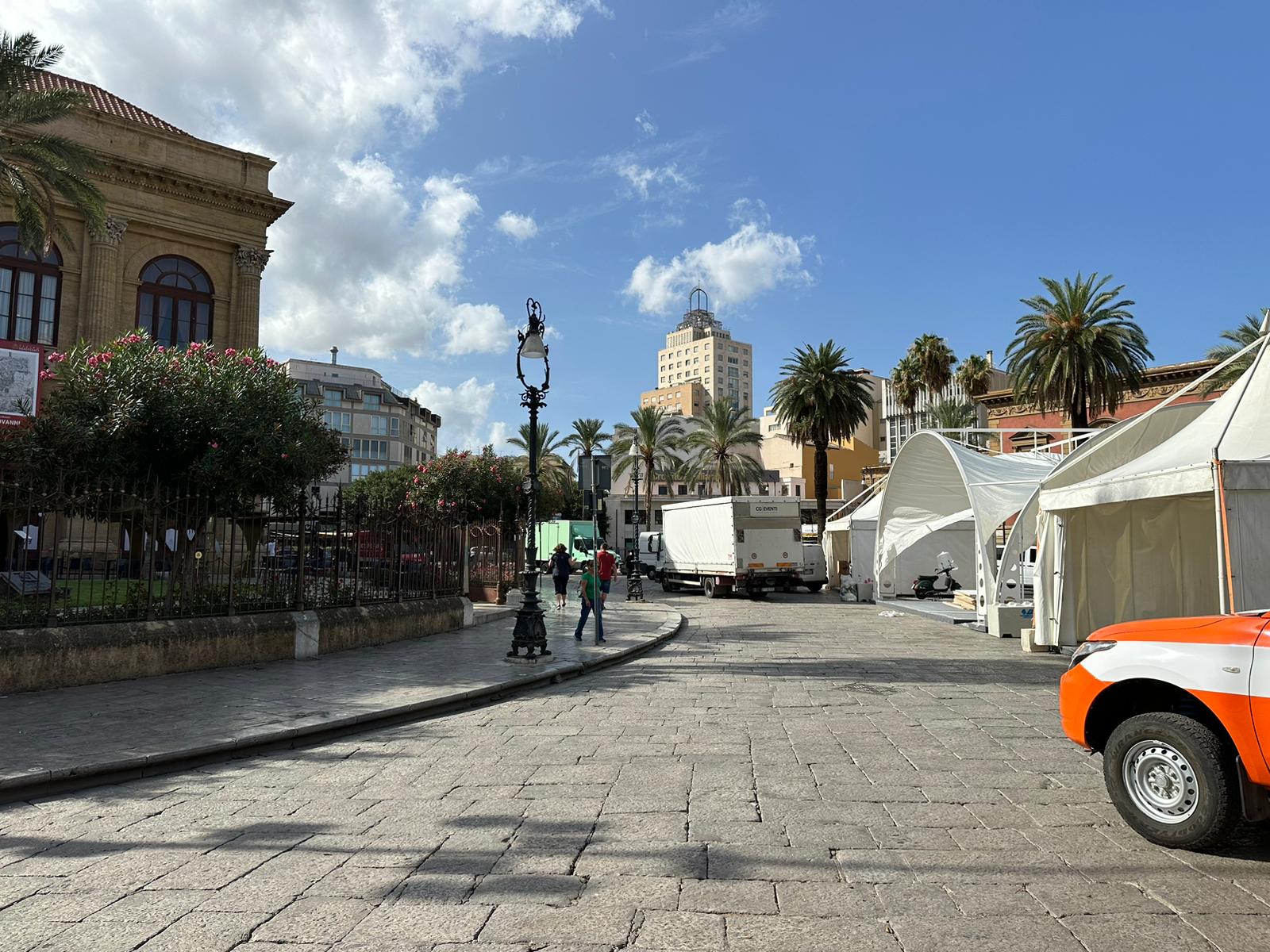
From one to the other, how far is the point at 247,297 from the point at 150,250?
3313 mm

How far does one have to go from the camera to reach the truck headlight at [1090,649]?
4.79m

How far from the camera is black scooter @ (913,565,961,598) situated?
27.2 meters

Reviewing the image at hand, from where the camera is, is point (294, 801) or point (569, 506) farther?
point (569, 506)

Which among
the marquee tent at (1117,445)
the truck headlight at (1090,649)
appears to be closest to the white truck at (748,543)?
the marquee tent at (1117,445)

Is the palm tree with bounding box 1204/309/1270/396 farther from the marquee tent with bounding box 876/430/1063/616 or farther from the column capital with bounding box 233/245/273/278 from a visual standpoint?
the column capital with bounding box 233/245/273/278

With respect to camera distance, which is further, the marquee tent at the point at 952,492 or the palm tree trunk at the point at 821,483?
the palm tree trunk at the point at 821,483

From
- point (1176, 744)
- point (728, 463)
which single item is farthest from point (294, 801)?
point (728, 463)

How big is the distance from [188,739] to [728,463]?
45.3m

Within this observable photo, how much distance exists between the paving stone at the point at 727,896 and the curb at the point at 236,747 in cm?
476

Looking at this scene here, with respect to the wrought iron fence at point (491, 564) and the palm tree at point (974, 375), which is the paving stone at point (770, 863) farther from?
the palm tree at point (974, 375)

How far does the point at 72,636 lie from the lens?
948 cm

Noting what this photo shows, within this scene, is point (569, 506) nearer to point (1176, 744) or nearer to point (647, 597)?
point (647, 597)

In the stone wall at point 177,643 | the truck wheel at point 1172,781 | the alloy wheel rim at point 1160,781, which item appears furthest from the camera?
the stone wall at point 177,643

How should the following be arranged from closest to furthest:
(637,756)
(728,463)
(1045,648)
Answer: (637,756)
(1045,648)
(728,463)
